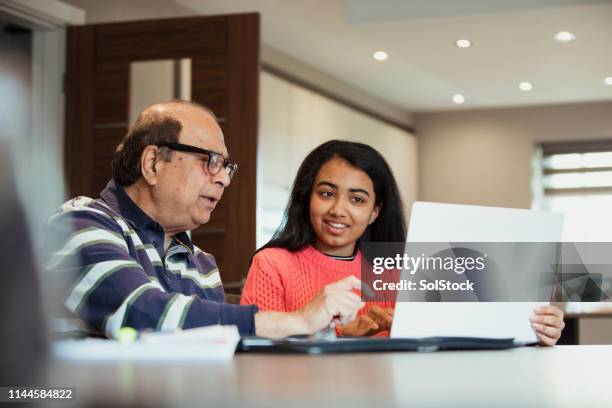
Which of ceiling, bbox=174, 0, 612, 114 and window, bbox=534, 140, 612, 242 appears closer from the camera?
ceiling, bbox=174, 0, 612, 114

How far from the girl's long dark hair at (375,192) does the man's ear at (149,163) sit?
0.53 metres

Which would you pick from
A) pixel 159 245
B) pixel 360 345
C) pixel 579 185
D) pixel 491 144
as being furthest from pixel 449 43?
pixel 360 345

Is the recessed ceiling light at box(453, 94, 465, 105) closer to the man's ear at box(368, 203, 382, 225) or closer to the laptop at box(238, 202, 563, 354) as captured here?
the man's ear at box(368, 203, 382, 225)

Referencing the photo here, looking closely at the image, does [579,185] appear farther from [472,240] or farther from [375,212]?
[472,240]

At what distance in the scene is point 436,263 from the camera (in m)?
1.31

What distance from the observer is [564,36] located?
545 centimetres

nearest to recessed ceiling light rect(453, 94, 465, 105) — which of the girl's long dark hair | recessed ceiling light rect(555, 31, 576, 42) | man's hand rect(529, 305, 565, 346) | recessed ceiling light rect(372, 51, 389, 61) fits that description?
recessed ceiling light rect(372, 51, 389, 61)

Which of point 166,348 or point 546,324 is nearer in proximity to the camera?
point 166,348

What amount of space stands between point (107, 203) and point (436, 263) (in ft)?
2.45

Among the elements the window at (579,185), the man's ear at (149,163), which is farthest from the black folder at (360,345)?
the window at (579,185)

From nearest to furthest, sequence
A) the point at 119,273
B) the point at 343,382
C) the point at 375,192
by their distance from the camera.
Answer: the point at 343,382 → the point at 119,273 → the point at 375,192

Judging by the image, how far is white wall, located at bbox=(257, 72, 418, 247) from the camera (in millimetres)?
5770

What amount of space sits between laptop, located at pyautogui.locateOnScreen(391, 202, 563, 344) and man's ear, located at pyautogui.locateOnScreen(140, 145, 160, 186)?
725 millimetres

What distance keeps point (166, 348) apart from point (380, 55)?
5.47 meters
